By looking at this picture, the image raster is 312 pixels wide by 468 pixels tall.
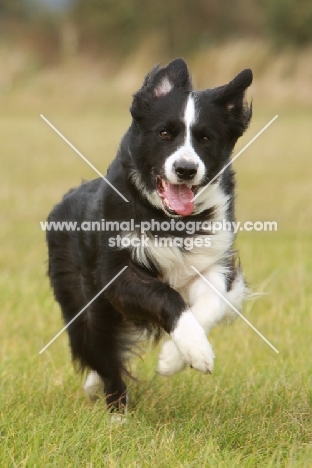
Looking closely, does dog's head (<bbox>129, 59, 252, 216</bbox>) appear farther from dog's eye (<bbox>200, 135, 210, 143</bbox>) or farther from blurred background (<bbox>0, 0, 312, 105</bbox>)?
blurred background (<bbox>0, 0, 312, 105</bbox>)

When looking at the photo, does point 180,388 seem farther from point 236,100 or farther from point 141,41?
point 141,41

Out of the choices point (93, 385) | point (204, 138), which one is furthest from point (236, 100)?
point (93, 385)

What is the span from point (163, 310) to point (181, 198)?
66cm

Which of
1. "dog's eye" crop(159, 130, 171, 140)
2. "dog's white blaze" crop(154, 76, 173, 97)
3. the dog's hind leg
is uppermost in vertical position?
"dog's white blaze" crop(154, 76, 173, 97)

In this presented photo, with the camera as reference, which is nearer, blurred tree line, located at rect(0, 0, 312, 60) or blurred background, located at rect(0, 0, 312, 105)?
blurred background, located at rect(0, 0, 312, 105)

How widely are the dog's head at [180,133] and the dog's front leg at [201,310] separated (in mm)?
422

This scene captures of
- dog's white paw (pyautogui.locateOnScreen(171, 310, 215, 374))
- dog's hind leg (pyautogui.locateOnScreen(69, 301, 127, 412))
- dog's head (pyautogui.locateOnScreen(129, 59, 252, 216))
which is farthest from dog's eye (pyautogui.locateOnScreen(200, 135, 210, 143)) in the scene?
dog's hind leg (pyautogui.locateOnScreen(69, 301, 127, 412))

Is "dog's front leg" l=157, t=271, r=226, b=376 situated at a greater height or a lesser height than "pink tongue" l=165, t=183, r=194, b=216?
lesser

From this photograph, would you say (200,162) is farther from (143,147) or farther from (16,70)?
(16,70)

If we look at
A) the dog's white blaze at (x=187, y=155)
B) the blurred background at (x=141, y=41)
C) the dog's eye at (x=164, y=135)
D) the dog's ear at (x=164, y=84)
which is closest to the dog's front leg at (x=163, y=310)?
the dog's white blaze at (x=187, y=155)

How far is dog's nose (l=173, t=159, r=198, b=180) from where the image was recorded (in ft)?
13.8

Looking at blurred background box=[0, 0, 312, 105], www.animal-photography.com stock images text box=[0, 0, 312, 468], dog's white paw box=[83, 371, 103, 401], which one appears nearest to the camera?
www.animal-photography.com stock images text box=[0, 0, 312, 468]

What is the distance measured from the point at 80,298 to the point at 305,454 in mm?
1952

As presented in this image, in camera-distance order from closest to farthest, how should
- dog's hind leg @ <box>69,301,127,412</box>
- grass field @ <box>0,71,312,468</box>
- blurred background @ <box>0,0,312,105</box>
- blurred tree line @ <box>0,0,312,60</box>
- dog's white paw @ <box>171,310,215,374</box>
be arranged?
grass field @ <box>0,71,312,468</box> < dog's white paw @ <box>171,310,215,374</box> < dog's hind leg @ <box>69,301,127,412</box> < blurred background @ <box>0,0,312,105</box> < blurred tree line @ <box>0,0,312,60</box>
